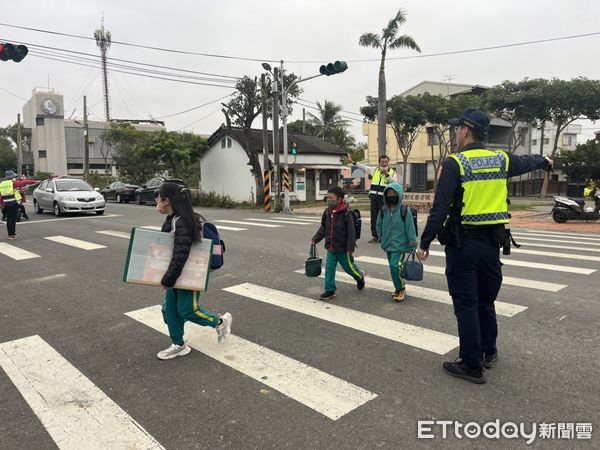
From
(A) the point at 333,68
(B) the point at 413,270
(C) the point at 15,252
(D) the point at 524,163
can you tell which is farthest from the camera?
(A) the point at 333,68

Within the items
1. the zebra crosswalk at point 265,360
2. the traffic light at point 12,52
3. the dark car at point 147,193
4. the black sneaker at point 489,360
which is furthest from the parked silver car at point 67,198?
the black sneaker at point 489,360

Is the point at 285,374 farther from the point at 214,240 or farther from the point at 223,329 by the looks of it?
the point at 214,240

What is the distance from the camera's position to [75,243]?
11094mm

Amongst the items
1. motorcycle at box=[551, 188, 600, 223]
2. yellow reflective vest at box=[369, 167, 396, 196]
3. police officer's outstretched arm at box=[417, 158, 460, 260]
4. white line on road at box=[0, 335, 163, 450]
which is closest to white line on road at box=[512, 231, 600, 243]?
motorcycle at box=[551, 188, 600, 223]

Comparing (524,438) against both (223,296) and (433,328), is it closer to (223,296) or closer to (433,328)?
(433,328)

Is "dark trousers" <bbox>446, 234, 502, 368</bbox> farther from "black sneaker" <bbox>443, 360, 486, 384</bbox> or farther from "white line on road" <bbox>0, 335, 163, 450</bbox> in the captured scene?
"white line on road" <bbox>0, 335, 163, 450</bbox>

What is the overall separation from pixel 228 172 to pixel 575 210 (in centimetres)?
2191

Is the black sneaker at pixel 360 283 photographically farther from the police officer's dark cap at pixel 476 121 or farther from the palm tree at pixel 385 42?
the palm tree at pixel 385 42

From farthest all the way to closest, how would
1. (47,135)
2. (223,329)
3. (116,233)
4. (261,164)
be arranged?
(47,135)
(261,164)
(116,233)
(223,329)

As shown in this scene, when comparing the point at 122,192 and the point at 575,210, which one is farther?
the point at 122,192

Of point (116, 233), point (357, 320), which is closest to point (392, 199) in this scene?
point (357, 320)

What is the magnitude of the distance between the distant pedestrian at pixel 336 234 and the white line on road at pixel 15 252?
266 inches

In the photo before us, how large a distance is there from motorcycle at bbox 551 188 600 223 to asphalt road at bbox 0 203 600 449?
9.59 metres

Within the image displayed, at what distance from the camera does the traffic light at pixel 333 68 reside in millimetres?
17375
